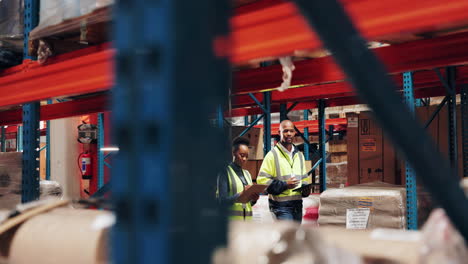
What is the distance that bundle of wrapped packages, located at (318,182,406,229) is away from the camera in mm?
4180

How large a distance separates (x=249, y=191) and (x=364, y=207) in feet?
3.92

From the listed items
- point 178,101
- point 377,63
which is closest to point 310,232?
point 377,63

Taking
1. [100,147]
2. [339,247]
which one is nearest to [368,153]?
[100,147]

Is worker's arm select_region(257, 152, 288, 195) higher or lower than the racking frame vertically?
lower

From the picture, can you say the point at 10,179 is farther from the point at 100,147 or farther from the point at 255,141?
the point at 255,141

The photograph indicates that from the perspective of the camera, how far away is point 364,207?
A: 436 centimetres

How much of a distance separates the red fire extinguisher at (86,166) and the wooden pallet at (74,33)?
3861mm

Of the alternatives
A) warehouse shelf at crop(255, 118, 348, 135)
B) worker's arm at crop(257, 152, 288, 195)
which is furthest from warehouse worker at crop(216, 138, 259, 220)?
warehouse shelf at crop(255, 118, 348, 135)

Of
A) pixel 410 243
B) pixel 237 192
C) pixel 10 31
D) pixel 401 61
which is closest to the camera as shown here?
pixel 410 243

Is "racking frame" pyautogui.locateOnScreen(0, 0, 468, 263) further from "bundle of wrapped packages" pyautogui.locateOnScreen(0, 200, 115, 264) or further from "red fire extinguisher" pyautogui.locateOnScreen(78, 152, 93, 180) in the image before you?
"red fire extinguisher" pyautogui.locateOnScreen(78, 152, 93, 180)

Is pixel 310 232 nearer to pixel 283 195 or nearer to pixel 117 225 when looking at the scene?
pixel 117 225

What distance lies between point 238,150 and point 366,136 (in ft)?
6.84

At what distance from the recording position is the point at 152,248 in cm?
62

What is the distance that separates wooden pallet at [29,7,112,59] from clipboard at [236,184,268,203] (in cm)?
241
